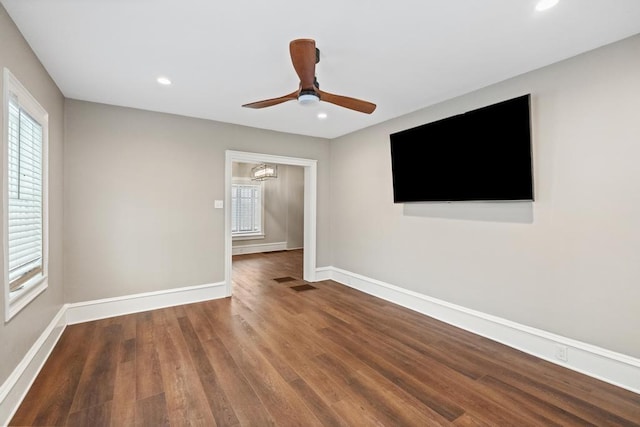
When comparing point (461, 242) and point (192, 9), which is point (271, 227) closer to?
point (461, 242)

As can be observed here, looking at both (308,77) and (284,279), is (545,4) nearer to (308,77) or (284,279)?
(308,77)

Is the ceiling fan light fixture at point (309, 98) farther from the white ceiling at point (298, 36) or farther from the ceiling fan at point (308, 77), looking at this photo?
the white ceiling at point (298, 36)

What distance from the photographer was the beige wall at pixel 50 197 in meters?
1.83

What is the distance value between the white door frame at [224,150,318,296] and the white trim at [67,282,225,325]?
29cm

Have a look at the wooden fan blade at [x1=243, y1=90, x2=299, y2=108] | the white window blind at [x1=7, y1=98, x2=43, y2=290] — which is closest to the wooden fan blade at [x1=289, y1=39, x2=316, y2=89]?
the wooden fan blade at [x1=243, y1=90, x2=299, y2=108]

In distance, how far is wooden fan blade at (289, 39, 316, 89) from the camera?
5.79 ft

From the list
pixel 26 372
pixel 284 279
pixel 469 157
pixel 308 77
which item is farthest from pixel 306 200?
pixel 26 372

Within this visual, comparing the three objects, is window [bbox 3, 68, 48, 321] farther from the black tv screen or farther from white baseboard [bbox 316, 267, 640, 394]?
white baseboard [bbox 316, 267, 640, 394]

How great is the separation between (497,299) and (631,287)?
3.25 ft

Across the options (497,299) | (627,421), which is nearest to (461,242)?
(497,299)

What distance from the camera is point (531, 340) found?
2.67m

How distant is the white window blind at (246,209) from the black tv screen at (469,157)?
5281 millimetres

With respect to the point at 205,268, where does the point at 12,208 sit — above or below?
above

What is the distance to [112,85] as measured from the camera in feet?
9.73
